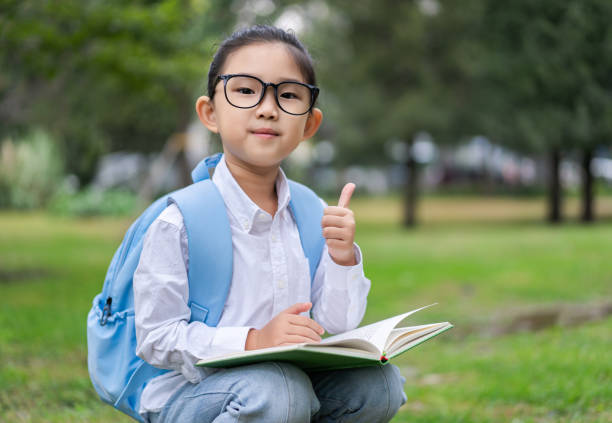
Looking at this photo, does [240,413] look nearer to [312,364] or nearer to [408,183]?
[312,364]

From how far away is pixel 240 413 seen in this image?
5.50 feet

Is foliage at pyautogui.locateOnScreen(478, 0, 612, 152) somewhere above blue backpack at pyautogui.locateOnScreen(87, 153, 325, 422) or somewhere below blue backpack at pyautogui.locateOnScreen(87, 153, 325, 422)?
above

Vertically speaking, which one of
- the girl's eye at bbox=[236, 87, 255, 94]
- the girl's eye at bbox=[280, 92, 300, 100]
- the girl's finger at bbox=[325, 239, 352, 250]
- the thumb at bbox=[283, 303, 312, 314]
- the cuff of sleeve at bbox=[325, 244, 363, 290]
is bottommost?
the thumb at bbox=[283, 303, 312, 314]

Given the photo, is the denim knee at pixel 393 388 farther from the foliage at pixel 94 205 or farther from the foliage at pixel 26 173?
the foliage at pixel 26 173

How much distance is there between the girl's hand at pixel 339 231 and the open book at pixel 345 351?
0.21 meters

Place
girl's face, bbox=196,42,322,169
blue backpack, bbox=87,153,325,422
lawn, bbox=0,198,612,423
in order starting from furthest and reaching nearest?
lawn, bbox=0,198,612,423, girl's face, bbox=196,42,322,169, blue backpack, bbox=87,153,325,422

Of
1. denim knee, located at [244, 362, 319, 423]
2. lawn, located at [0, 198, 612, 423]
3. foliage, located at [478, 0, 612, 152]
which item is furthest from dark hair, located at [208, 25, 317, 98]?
foliage, located at [478, 0, 612, 152]

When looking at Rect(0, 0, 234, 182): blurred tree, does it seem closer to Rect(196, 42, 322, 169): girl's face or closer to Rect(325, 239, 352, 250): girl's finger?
Rect(196, 42, 322, 169): girl's face

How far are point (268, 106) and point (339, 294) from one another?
550 millimetres

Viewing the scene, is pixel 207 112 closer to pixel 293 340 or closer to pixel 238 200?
pixel 238 200

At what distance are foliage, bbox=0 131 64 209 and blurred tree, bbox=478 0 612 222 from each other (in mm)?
11022

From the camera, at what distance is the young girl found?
68.2 inches

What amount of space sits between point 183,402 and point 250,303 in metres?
0.30

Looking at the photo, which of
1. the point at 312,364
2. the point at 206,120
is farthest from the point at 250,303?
the point at 206,120
